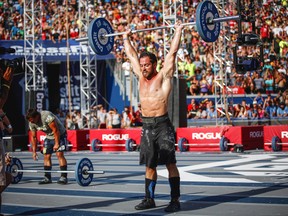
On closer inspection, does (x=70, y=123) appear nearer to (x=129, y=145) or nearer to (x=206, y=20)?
(x=129, y=145)

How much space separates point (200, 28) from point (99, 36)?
9.89ft

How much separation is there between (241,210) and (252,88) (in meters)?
16.5

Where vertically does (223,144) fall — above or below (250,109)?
below

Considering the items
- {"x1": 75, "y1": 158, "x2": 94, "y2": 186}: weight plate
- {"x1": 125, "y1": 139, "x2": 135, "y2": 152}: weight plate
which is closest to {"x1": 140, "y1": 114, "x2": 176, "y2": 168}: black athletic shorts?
{"x1": 75, "y1": 158, "x2": 94, "y2": 186}: weight plate

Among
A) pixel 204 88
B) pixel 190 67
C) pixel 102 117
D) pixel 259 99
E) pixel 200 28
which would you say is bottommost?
pixel 102 117

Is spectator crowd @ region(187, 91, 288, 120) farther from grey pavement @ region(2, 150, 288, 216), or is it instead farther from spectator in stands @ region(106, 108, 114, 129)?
grey pavement @ region(2, 150, 288, 216)

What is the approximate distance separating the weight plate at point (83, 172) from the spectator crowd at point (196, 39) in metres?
10.6

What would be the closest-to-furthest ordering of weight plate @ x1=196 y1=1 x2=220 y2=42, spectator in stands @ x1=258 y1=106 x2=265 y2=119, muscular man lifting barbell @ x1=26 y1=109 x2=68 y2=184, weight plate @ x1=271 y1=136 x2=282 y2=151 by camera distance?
muscular man lifting barbell @ x1=26 y1=109 x2=68 y2=184 → weight plate @ x1=196 y1=1 x2=220 y2=42 → weight plate @ x1=271 y1=136 x2=282 y2=151 → spectator in stands @ x1=258 y1=106 x2=265 y2=119

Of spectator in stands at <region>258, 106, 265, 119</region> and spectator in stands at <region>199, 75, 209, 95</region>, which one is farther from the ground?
spectator in stands at <region>199, 75, 209, 95</region>

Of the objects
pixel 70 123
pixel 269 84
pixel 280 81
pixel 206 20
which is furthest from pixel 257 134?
pixel 70 123

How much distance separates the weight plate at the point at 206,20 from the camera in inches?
458

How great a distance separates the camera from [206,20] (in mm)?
11828

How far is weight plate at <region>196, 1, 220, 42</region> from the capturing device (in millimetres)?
11633

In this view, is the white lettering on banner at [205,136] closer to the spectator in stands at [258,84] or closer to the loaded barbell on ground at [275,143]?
the loaded barbell on ground at [275,143]
